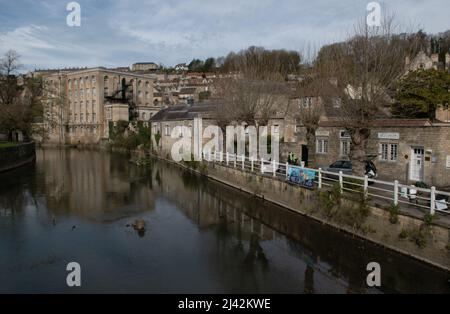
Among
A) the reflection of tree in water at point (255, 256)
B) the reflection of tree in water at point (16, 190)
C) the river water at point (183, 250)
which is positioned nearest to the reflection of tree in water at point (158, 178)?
the river water at point (183, 250)

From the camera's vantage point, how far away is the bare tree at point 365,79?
1341 cm

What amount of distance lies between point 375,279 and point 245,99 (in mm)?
16190

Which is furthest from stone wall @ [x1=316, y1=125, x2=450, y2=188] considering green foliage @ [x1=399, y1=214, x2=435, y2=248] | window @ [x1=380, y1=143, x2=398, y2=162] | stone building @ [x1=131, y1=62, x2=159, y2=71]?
stone building @ [x1=131, y1=62, x2=159, y2=71]

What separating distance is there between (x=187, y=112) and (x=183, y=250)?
25.6 metres

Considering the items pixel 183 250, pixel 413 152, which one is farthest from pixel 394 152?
pixel 183 250

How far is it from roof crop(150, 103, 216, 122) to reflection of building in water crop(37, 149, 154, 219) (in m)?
7.11

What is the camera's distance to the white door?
17.1 m

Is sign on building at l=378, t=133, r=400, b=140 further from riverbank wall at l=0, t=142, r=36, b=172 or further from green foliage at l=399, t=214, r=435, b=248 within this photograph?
riverbank wall at l=0, t=142, r=36, b=172

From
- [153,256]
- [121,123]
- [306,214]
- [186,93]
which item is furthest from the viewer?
[186,93]

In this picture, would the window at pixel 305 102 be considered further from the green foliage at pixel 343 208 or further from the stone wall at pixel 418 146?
the green foliage at pixel 343 208

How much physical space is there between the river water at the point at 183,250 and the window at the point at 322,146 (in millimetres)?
6183
